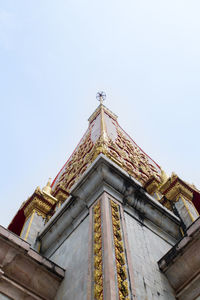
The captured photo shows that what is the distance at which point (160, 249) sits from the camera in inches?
326

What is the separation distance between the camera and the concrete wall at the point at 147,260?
632cm

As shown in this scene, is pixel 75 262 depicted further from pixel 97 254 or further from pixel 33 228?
pixel 33 228

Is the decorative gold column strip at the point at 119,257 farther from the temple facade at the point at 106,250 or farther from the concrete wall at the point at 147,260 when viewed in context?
the concrete wall at the point at 147,260

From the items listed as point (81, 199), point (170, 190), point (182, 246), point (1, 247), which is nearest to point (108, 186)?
point (81, 199)

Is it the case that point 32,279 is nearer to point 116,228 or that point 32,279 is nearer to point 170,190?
point 116,228

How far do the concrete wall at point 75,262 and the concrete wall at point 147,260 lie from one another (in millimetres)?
943

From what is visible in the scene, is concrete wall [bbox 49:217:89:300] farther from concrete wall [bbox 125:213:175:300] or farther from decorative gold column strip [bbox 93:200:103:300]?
concrete wall [bbox 125:213:175:300]

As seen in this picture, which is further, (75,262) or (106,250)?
(75,262)

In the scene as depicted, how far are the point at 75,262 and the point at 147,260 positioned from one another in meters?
1.51

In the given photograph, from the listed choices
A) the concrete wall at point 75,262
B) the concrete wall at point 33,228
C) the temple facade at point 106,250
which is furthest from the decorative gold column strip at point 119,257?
the concrete wall at point 33,228

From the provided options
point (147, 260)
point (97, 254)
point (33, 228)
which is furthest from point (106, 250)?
point (33, 228)

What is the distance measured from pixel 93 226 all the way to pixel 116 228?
0.57 metres

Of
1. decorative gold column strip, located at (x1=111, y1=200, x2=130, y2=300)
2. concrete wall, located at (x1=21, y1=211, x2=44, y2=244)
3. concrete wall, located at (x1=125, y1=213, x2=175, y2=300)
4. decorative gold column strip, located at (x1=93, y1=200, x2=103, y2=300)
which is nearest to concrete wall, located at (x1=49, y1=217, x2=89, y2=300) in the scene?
decorative gold column strip, located at (x1=93, y1=200, x2=103, y2=300)

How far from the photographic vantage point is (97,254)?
6.54 m
